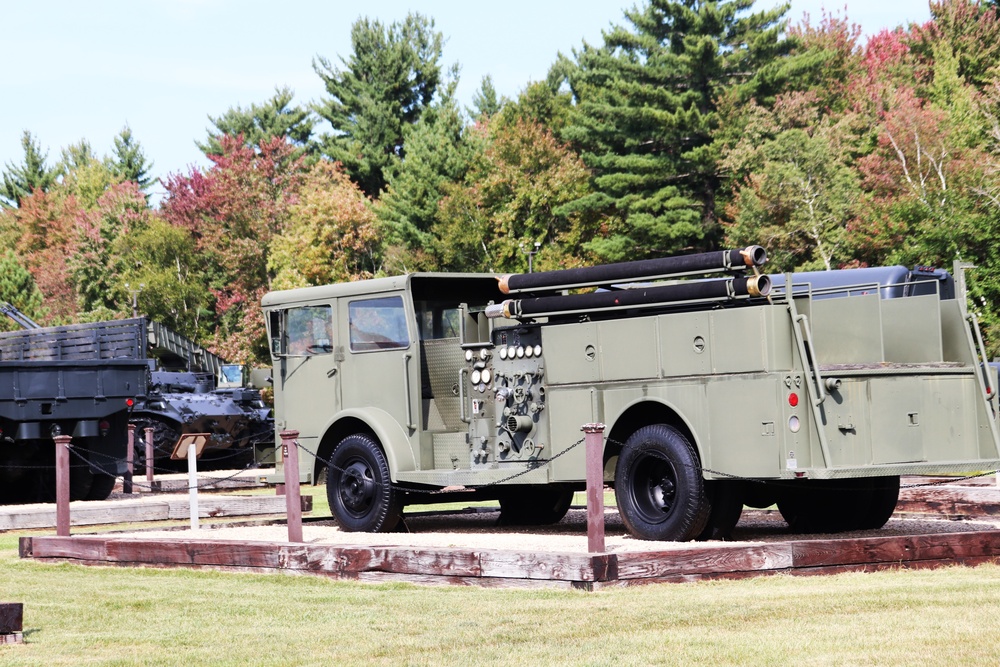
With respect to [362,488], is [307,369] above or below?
above

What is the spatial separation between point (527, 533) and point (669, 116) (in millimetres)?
39438

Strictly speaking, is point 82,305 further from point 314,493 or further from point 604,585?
point 604,585

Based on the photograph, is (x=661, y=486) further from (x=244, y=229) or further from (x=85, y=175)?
(x=85, y=175)

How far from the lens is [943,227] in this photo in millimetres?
38438

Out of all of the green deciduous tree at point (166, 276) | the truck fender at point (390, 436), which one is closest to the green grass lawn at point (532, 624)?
the truck fender at point (390, 436)

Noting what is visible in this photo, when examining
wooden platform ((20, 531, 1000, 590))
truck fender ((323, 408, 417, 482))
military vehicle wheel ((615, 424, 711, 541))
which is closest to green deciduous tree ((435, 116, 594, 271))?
truck fender ((323, 408, 417, 482))

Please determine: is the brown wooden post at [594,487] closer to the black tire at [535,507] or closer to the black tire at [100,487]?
the black tire at [535,507]

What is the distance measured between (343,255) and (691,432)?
54.4 metres

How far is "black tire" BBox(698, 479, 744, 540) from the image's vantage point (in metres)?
11.6

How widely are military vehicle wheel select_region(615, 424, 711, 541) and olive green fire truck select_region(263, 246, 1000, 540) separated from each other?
16 mm

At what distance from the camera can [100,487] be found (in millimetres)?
21438

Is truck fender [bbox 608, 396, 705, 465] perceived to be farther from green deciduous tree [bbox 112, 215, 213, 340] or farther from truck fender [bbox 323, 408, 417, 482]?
green deciduous tree [bbox 112, 215, 213, 340]

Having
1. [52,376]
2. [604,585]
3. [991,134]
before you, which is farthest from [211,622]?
[991,134]

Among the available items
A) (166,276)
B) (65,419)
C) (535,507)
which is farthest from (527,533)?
(166,276)
